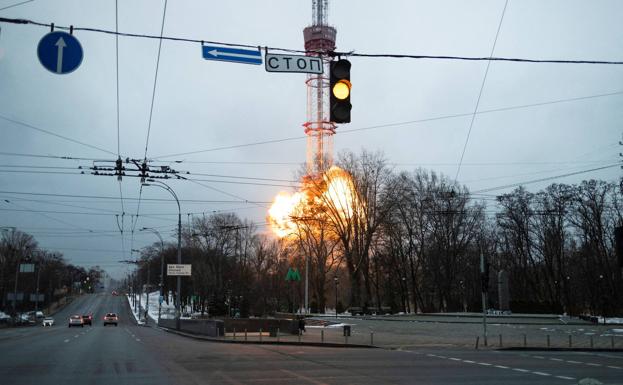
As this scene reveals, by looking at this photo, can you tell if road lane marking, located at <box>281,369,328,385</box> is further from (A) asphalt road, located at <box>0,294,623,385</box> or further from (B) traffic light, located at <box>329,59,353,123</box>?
(B) traffic light, located at <box>329,59,353,123</box>

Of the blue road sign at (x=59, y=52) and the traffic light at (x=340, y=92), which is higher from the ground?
the blue road sign at (x=59, y=52)

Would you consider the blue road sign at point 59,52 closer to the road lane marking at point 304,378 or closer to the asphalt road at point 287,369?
the asphalt road at point 287,369

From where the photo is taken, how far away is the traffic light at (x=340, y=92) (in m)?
10.1

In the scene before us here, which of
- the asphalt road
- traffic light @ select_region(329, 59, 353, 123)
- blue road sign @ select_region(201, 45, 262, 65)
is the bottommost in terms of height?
the asphalt road

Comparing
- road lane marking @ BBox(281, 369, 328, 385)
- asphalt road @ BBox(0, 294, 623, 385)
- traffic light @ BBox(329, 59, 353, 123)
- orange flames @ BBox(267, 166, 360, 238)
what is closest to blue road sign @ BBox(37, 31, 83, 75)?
traffic light @ BBox(329, 59, 353, 123)

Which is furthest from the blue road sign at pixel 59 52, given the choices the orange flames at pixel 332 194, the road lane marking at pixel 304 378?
the orange flames at pixel 332 194

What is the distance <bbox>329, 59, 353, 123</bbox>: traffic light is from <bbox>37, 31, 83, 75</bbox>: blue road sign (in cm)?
486

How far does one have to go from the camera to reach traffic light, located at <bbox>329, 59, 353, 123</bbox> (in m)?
A: 10.1

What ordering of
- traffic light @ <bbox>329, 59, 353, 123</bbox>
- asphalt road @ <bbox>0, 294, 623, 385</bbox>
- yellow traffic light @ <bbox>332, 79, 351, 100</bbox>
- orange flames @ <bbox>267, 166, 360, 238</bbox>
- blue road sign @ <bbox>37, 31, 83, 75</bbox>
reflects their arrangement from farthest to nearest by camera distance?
orange flames @ <bbox>267, 166, 360, 238</bbox>
asphalt road @ <bbox>0, 294, 623, 385</bbox>
blue road sign @ <bbox>37, 31, 83, 75</bbox>
yellow traffic light @ <bbox>332, 79, 351, 100</bbox>
traffic light @ <bbox>329, 59, 353, 123</bbox>

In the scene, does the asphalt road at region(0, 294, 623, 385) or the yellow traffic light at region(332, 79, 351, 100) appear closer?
the yellow traffic light at region(332, 79, 351, 100)

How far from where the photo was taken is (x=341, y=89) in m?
10.3

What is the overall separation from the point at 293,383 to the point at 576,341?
2394cm

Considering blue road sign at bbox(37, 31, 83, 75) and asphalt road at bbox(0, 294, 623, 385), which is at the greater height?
blue road sign at bbox(37, 31, 83, 75)

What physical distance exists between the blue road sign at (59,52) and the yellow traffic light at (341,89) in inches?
194
